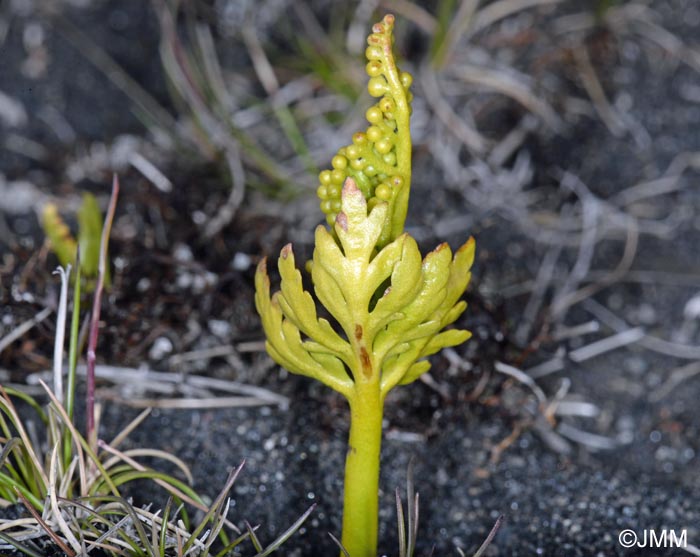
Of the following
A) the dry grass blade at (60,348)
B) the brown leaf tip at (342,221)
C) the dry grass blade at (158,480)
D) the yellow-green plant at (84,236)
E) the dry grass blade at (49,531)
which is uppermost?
the yellow-green plant at (84,236)

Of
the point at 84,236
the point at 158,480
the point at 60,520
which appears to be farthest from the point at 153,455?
the point at 84,236

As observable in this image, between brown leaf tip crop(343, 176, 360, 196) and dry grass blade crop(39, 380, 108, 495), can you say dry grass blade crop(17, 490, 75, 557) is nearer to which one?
dry grass blade crop(39, 380, 108, 495)

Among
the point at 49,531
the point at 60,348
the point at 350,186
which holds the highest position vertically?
the point at 350,186

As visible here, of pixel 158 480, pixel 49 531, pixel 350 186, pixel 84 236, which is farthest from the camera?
pixel 84 236

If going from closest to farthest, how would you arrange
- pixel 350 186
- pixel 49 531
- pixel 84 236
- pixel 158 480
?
1. pixel 350 186
2. pixel 49 531
3. pixel 158 480
4. pixel 84 236

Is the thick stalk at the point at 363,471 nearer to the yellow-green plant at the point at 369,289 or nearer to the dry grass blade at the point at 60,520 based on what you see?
the yellow-green plant at the point at 369,289

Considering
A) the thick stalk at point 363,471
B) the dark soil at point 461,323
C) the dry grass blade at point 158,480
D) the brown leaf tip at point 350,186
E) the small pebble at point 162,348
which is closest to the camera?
the brown leaf tip at point 350,186

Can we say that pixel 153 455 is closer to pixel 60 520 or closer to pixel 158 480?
pixel 158 480

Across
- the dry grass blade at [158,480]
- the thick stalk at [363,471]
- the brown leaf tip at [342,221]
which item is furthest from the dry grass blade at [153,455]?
the brown leaf tip at [342,221]
